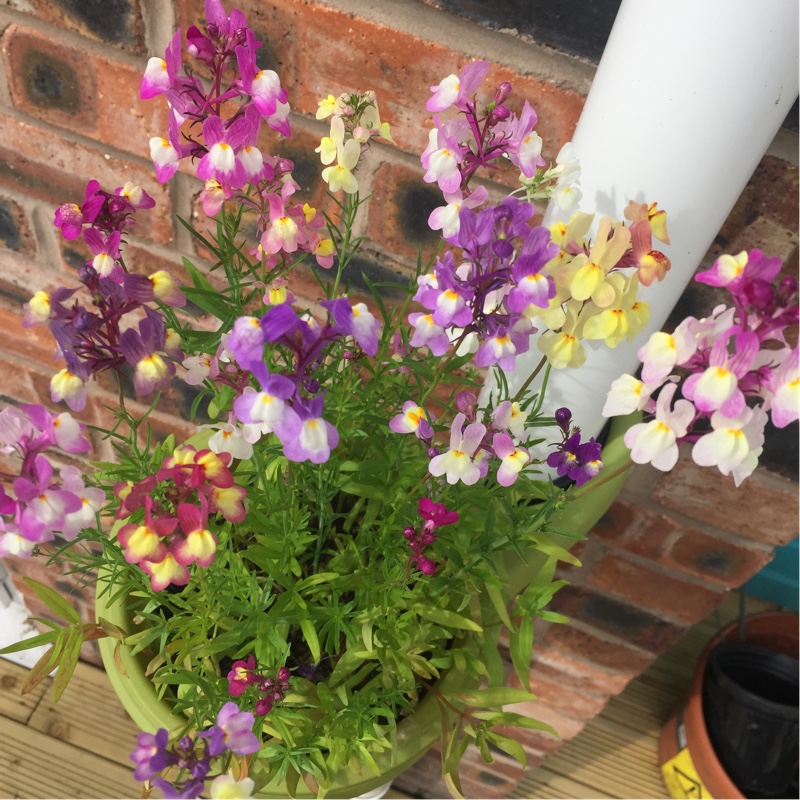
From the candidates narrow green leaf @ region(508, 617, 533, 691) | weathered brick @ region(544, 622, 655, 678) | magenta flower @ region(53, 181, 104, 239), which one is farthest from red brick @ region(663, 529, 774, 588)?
magenta flower @ region(53, 181, 104, 239)

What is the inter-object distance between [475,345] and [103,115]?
0.40 metres

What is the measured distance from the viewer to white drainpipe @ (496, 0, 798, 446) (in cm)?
38

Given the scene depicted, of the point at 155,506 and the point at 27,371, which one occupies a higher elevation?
the point at 155,506

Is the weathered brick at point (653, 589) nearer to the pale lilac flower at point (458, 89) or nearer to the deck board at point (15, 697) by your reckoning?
the pale lilac flower at point (458, 89)

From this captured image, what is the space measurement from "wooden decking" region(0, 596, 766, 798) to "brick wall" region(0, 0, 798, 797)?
0.30 m

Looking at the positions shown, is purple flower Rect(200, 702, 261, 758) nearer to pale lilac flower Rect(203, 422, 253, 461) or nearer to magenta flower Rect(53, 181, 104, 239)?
pale lilac flower Rect(203, 422, 253, 461)

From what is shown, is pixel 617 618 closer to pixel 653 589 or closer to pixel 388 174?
pixel 653 589

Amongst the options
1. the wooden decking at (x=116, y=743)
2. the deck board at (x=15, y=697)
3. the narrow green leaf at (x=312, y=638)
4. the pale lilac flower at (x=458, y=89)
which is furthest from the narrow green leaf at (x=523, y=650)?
the deck board at (x=15, y=697)

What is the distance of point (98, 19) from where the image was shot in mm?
546

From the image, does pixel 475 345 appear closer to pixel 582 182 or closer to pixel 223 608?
pixel 582 182

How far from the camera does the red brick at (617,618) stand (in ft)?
2.80

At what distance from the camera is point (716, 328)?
12.8 inches

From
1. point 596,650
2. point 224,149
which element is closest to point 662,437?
point 224,149

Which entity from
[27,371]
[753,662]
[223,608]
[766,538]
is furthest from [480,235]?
[753,662]
